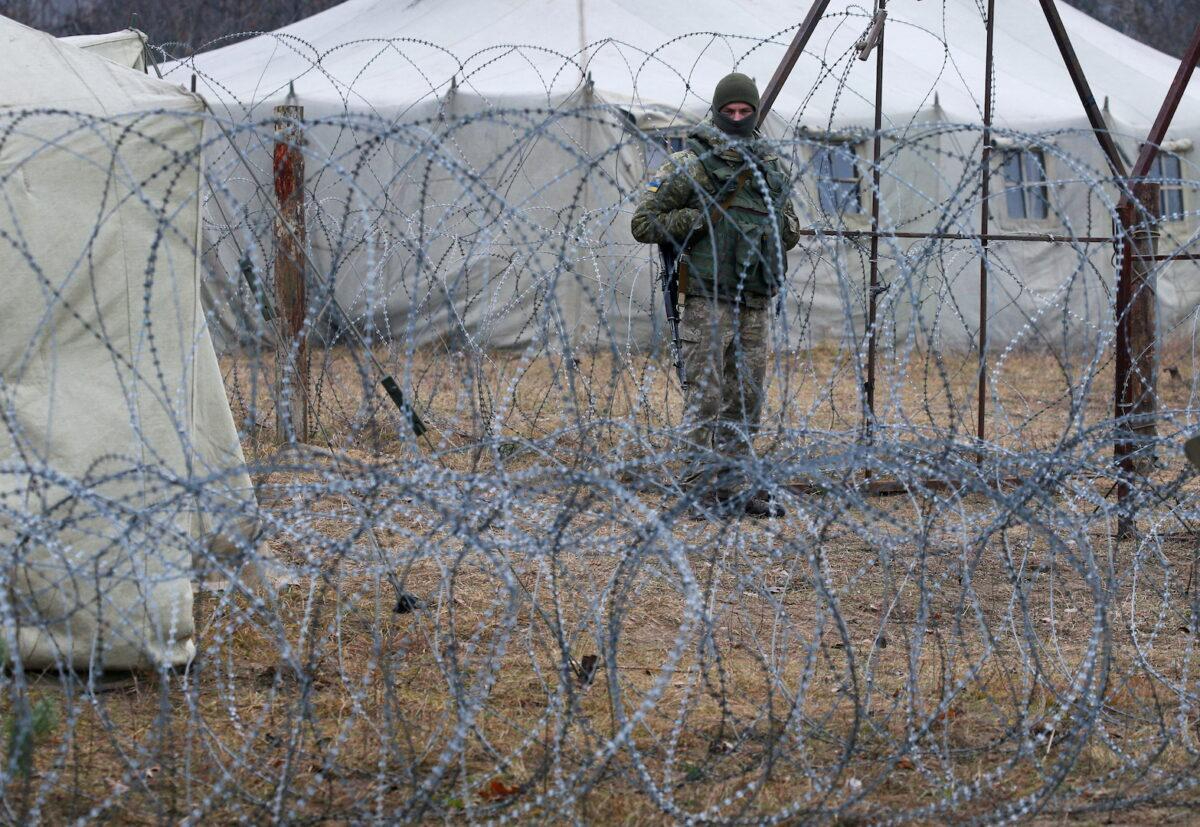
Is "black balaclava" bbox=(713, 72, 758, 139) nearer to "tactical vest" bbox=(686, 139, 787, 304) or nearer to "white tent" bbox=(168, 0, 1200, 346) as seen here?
"tactical vest" bbox=(686, 139, 787, 304)

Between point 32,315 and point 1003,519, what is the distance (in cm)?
245

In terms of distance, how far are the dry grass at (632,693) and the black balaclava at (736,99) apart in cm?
172

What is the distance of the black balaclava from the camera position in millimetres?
5516

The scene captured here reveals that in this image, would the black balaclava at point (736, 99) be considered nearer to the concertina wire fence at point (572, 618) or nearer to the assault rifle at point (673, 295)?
the assault rifle at point (673, 295)

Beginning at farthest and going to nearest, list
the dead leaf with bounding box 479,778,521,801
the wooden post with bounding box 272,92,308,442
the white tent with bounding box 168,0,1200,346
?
the white tent with bounding box 168,0,1200,346 → the wooden post with bounding box 272,92,308,442 → the dead leaf with bounding box 479,778,521,801

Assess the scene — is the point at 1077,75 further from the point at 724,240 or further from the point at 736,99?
the point at 724,240

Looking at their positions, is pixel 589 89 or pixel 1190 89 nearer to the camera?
pixel 589 89

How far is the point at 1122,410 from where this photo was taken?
5.56 metres

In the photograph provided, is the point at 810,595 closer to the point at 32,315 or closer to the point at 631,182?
the point at 32,315

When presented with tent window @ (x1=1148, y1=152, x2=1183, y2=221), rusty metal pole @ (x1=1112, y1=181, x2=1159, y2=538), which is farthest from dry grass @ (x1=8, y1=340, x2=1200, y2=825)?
tent window @ (x1=1148, y1=152, x2=1183, y2=221)

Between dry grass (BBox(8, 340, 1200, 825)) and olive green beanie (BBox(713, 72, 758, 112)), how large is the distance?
1.77 metres

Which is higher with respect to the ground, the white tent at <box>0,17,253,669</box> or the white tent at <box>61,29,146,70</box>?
the white tent at <box>61,29,146,70</box>

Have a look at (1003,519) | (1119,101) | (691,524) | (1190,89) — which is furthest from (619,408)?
(1190,89)

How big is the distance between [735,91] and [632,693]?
2680 millimetres
